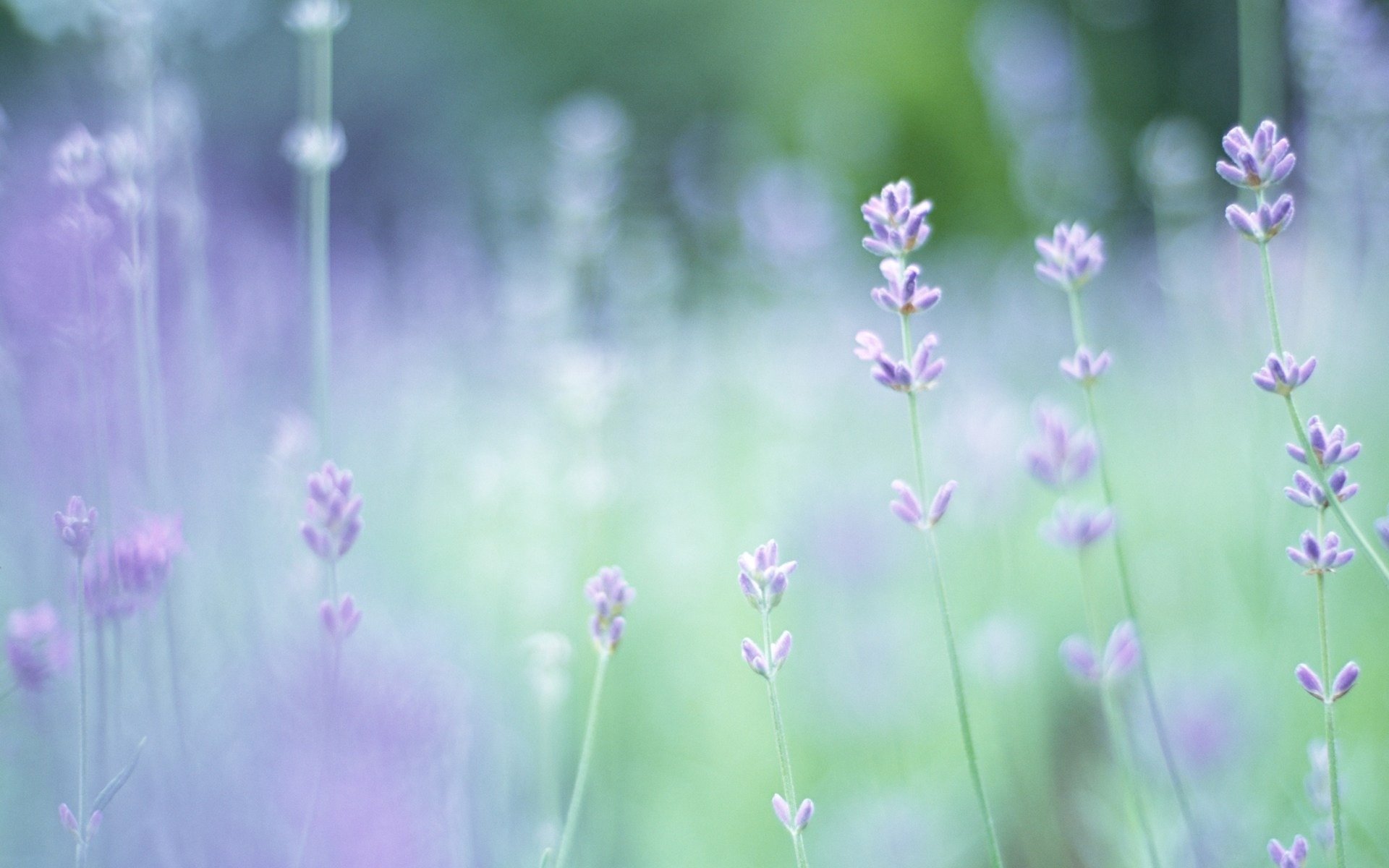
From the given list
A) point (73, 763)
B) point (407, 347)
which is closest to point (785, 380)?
point (407, 347)

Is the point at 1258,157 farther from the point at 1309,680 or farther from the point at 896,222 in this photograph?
the point at 1309,680

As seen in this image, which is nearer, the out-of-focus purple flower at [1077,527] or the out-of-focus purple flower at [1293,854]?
the out-of-focus purple flower at [1293,854]

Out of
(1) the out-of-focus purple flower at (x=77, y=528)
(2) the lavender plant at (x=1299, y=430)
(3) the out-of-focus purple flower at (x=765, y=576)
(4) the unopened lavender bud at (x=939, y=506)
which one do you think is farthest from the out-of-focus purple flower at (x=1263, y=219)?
(1) the out-of-focus purple flower at (x=77, y=528)

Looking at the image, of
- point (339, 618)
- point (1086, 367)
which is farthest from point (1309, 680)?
point (339, 618)

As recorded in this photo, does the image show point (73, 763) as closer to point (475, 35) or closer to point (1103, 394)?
point (1103, 394)

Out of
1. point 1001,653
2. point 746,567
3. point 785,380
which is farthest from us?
point 785,380

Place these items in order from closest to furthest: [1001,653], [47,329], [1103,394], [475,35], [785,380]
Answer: [47,329], [1001,653], [785,380], [1103,394], [475,35]

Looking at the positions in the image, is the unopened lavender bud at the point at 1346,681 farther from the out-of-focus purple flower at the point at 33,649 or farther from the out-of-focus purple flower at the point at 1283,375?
the out-of-focus purple flower at the point at 33,649
